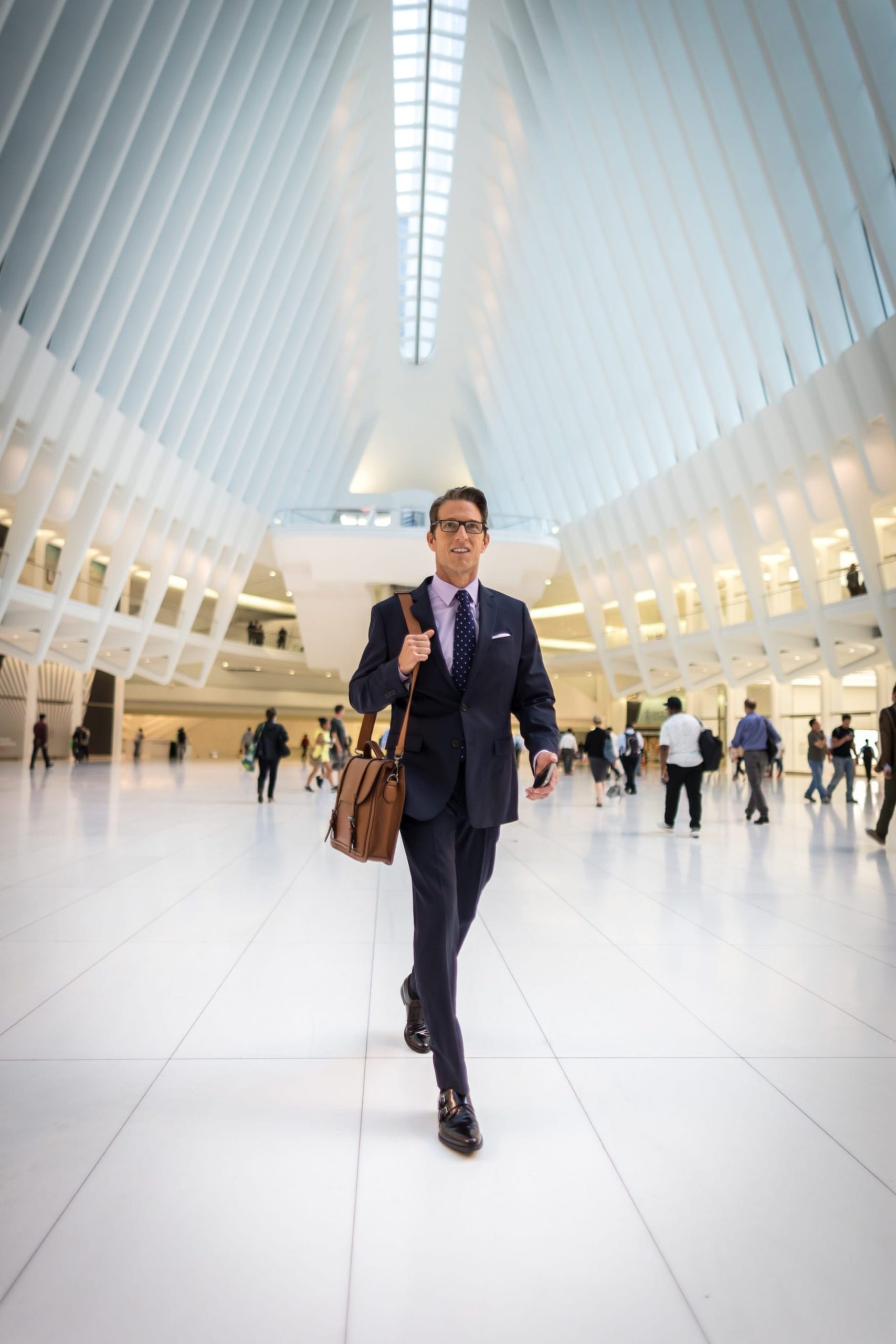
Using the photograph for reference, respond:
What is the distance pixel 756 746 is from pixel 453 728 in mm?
9861

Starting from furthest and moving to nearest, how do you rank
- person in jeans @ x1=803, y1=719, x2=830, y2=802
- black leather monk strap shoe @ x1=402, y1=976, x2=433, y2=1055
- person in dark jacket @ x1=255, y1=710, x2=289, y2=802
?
person in jeans @ x1=803, y1=719, x2=830, y2=802
person in dark jacket @ x1=255, y1=710, x2=289, y2=802
black leather monk strap shoe @ x1=402, y1=976, x2=433, y2=1055

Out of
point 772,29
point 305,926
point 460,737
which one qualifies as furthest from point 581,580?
point 460,737

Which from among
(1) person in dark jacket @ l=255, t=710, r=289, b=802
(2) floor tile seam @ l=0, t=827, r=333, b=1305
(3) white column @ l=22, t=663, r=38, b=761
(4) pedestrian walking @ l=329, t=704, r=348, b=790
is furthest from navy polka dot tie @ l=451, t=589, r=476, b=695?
(3) white column @ l=22, t=663, r=38, b=761

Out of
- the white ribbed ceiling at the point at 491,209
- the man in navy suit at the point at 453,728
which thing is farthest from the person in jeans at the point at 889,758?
the white ribbed ceiling at the point at 491,209

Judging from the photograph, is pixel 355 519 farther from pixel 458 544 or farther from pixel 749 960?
pixel 458 544

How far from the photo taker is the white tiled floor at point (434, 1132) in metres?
1.71

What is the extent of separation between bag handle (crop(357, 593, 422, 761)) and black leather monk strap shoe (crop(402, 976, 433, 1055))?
1.06m

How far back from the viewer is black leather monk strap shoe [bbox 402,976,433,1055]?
3.14 m

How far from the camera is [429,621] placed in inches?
109

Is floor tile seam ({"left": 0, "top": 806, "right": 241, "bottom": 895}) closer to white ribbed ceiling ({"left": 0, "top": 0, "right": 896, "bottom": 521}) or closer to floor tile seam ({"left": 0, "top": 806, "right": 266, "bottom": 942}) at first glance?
floor tile seam ({"left": 0, "top": 806, "right": 266, "bottom": 942})

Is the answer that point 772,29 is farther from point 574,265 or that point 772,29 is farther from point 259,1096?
point 259,1096

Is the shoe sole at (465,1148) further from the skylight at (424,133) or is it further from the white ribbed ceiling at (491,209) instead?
the skylight at (424,133)

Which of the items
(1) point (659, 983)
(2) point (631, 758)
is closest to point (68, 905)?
(1) point (659, 983)

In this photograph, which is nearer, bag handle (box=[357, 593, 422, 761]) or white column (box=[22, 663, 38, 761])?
bag handle (box=[357, 593, 422, 761])
